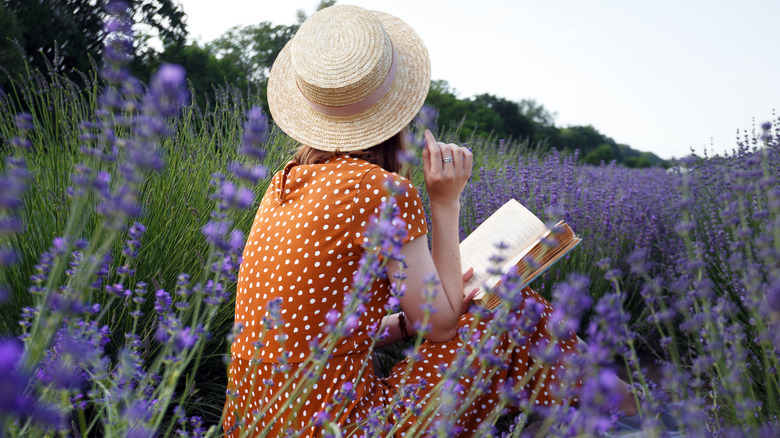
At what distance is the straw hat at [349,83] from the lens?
174cm

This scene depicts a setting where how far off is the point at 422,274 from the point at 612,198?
2373 millimetres

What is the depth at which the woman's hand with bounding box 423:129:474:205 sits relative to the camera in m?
1.80

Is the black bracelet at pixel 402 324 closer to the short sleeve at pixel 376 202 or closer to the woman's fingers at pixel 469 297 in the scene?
the woman's fingers at pixel 469 297

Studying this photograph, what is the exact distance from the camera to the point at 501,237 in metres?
1.93

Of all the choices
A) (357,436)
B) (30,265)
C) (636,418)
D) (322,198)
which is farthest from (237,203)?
(636,418)

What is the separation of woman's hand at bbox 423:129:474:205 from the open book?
0.68 ft

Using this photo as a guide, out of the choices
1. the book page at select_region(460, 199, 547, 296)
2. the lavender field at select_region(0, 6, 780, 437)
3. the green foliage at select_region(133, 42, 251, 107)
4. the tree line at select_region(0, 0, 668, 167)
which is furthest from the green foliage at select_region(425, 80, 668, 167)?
the book page at select_region(460, 199, 547, 296)

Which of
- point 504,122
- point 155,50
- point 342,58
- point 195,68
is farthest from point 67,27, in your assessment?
point 504,122

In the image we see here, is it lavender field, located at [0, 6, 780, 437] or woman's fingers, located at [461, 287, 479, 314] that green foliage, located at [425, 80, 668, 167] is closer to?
lavender field, located at [0, 6, 780, 437]

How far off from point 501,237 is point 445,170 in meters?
0.30

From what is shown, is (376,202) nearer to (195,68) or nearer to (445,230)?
(445,230)

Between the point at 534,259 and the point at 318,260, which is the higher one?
the point at 534,259

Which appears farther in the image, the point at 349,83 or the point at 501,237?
the point at 501,237

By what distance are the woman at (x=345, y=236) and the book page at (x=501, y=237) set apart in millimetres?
159
